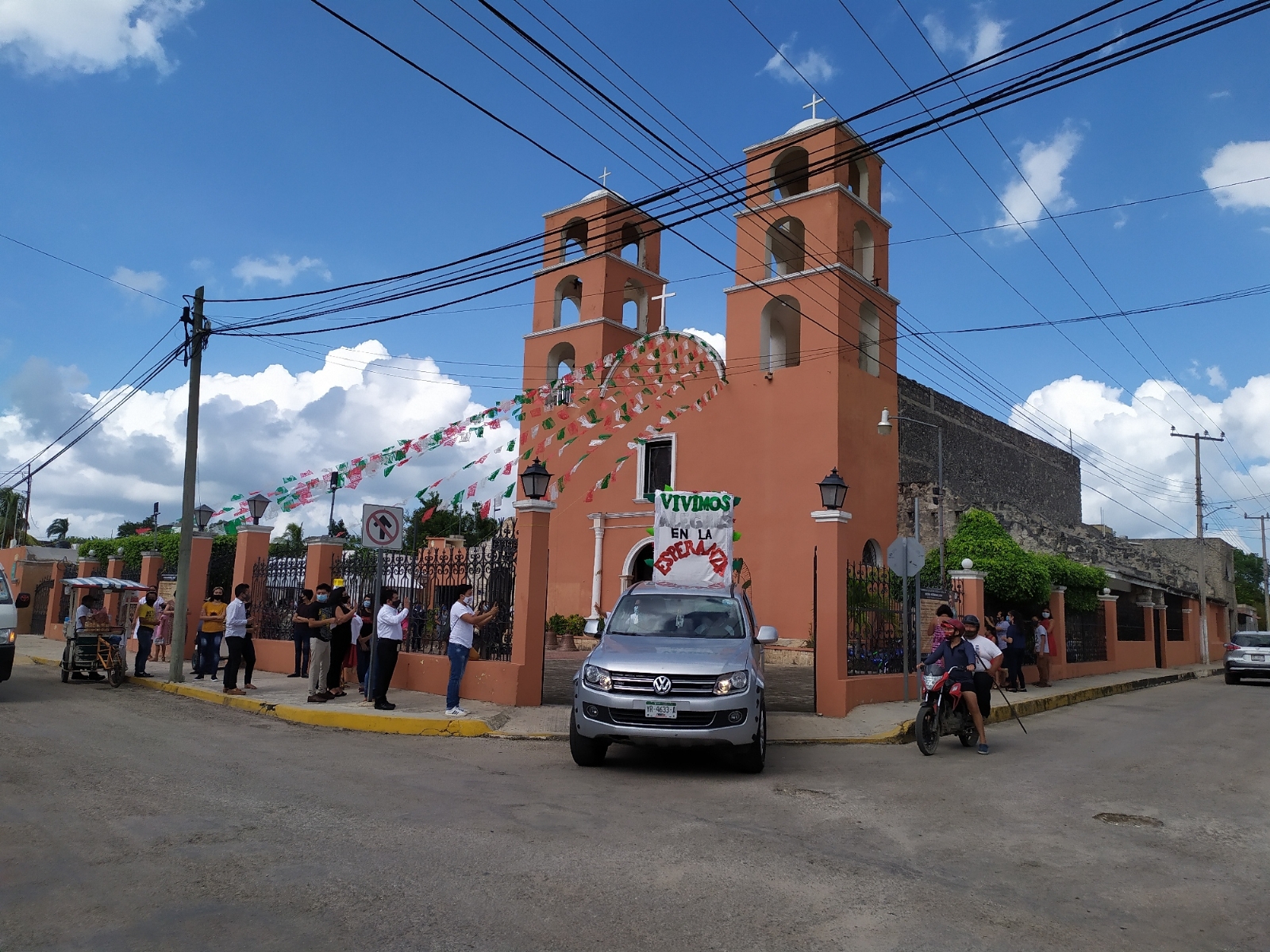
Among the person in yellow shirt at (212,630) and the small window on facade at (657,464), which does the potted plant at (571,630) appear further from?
the person in yellow shirt at (212,630)

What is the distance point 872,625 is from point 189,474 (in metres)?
11.6

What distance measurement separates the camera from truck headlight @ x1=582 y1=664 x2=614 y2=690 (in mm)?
8555

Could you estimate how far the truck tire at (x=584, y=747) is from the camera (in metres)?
8.74

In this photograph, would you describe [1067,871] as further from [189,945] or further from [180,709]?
[180,709]

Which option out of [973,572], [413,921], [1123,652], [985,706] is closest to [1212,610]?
[1123,652]

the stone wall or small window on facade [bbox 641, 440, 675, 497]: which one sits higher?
the stone wall

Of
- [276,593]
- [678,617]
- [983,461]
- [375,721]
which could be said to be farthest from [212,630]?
[983,461]

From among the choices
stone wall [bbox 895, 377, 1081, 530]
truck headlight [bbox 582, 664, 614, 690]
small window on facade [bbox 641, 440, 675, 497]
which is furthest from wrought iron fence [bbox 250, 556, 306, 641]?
stone wall [bbox 895, 377, 1081, 530]

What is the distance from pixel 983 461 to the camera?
1289 inches

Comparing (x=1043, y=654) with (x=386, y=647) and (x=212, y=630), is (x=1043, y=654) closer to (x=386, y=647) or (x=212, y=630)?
(x=386, y=647)

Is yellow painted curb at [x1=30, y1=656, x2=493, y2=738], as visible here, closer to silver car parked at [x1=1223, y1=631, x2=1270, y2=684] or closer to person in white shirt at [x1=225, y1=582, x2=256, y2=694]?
person in white shirt at [x1=225, y1=582, x2=256, y2=694]

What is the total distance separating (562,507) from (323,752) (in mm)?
16253

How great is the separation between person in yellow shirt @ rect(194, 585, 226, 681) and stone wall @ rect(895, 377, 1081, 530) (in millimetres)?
16737

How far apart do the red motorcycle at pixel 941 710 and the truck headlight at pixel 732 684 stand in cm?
270
